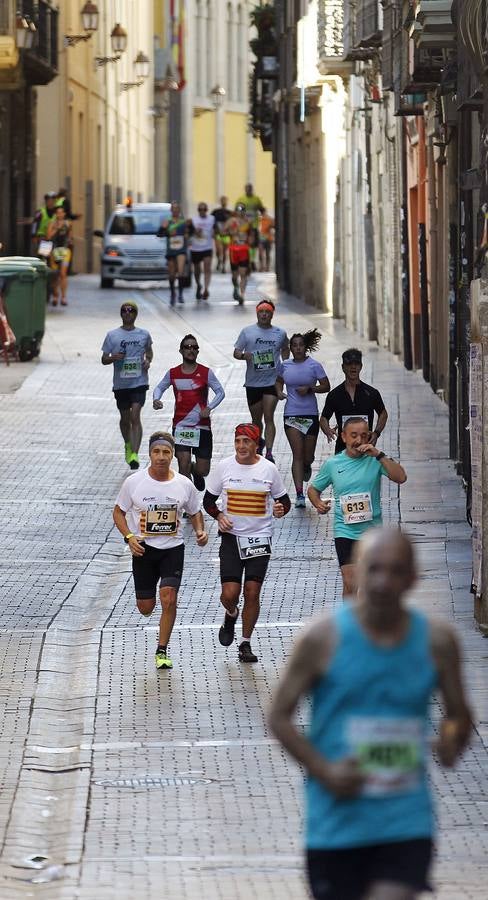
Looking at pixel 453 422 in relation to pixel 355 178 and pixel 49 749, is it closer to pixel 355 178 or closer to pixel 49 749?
pixel 49 749

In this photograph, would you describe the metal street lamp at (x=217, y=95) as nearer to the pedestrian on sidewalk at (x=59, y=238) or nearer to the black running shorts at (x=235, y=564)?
the pedestrian on sidewalk at (x=59, y=238)

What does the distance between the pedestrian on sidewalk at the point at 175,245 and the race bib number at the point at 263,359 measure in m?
20.5

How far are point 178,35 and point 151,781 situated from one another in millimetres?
65784

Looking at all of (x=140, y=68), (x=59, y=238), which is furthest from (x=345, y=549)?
(x=140, y=68)

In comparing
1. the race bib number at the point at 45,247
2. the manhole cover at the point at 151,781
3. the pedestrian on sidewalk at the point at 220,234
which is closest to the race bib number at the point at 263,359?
the manhole cover at the point at 151,781

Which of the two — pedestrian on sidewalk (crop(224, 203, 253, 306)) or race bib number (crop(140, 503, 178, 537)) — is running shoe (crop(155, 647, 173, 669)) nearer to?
race bib number (crop(140, 503, 178, 537))

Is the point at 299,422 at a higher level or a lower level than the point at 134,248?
lower

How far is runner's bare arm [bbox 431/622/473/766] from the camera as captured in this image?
5672mm

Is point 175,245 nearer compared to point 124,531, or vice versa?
point 124,531

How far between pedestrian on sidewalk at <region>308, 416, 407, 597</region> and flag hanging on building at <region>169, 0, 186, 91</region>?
61.1 meters

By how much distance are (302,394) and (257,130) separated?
39673 mm

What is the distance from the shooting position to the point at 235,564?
1273cm

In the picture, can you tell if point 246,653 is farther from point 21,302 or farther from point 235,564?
point 21,302

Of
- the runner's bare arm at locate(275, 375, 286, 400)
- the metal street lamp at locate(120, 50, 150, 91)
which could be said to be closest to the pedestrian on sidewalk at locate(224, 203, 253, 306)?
the runner's bare arm at locate(275, 375, 286, 400)
